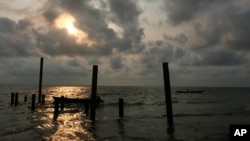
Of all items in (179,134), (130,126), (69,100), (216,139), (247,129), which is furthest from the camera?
(69,100)

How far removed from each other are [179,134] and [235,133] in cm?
843

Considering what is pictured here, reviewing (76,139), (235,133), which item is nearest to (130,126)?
(76,139)

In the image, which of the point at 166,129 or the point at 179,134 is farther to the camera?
the point at 166,129

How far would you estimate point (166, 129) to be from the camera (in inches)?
731

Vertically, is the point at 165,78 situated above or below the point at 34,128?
above

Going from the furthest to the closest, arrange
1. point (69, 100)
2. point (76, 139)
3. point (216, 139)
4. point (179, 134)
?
point (69, 100) < point (179, 134) < point (216, 139) < point (76, 139)

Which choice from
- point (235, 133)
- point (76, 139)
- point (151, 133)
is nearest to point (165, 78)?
point (151, 133)

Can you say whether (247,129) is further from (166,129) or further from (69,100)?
(69,100)

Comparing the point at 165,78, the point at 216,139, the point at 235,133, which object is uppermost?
the point at 165,78

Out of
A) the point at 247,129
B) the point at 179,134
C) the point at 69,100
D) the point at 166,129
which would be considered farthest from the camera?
the point at 69,100

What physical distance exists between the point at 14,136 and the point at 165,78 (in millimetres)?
9346

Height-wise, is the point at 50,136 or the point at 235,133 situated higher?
the point at 235,133

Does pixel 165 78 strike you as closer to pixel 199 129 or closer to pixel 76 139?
pixel 199 129

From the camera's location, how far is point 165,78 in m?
17.6
